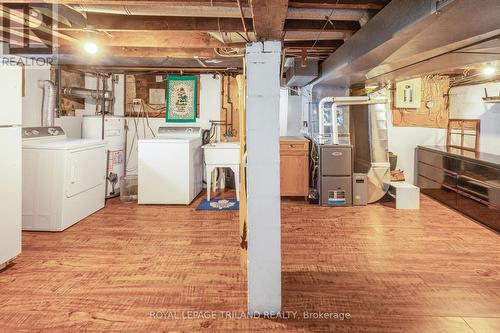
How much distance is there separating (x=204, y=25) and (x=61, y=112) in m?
3.03

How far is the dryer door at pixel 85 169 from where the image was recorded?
3934 mm

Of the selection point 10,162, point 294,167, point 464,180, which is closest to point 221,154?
point 294,167

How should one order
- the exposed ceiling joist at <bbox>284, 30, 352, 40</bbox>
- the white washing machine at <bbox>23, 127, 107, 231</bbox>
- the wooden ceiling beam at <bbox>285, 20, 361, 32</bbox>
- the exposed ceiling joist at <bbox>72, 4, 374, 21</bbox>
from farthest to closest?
1. the white washing machine at <bbox>23, 127, 107, 231</bbox>
2. the exposed ceiling joist at <bbox>284, 30, 352, 40</bbox>
3. the wooden ceiling beam at <bbox>285, 20, 361, 32</bbox>
4. the exposed ceiling joist at <bbox>72, 4, 374, 21</bbox>

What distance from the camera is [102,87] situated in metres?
5.81

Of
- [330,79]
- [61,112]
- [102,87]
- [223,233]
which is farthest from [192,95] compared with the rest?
[223,233]

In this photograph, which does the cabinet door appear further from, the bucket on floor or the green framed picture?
the bucket on floor

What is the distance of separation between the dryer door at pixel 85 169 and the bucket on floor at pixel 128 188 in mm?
590

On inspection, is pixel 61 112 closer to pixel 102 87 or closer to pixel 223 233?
pixel 102 87

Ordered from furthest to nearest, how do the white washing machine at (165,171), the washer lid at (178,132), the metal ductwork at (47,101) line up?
the washer lid at (178,132) < the white washing machine at (165,171) < the metal ductwork at (47,101)

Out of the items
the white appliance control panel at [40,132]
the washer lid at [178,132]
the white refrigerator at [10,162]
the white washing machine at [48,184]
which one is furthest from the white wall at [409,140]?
the white refrigerator at [10,162]

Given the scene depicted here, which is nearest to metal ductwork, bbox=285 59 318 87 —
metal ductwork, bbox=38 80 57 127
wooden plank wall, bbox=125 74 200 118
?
wooden plank wall, bbox=125 74 200 118

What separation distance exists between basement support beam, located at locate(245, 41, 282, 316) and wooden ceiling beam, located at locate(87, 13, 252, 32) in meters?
1.05

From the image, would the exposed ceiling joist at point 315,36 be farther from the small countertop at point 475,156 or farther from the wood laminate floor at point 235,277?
the small countertop at point 475,156

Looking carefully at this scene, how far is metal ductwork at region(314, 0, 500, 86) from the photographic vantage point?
1.65 m
